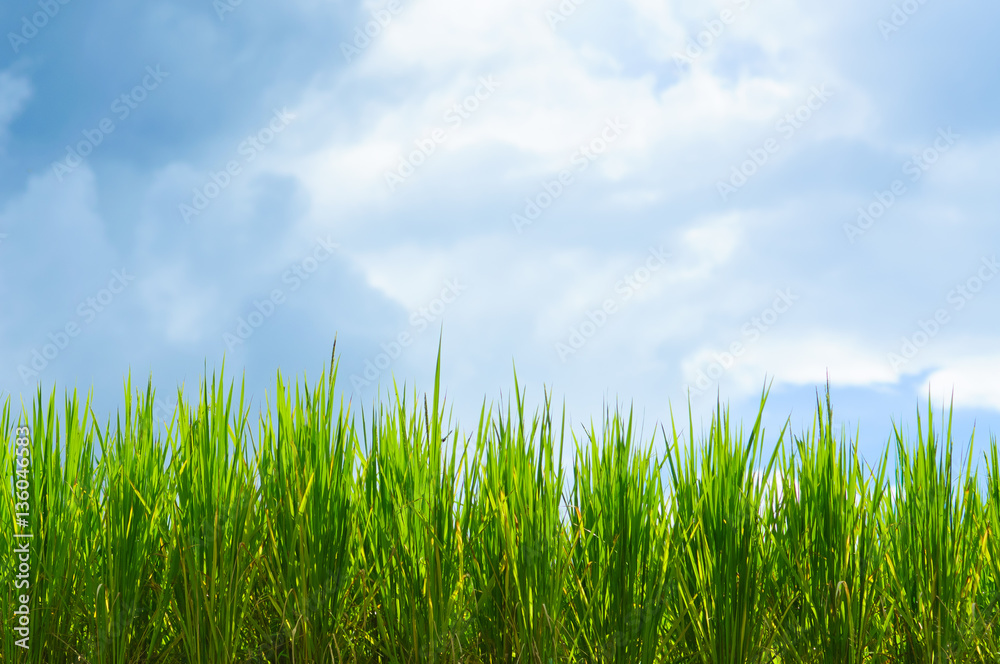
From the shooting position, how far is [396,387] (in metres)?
3.97

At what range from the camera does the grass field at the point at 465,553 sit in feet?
11.4

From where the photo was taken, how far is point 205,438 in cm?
367

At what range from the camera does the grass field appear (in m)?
3.47

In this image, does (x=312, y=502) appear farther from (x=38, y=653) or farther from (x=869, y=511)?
(x=869, y=511)

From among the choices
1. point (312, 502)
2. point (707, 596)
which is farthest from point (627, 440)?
point (312, 502)

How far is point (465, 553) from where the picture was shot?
366 cm

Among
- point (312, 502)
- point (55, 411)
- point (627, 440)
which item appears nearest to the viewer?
point (312, 502)

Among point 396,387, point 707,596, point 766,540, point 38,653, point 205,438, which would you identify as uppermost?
point 396,387

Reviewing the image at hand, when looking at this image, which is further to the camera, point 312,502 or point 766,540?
point 766,540

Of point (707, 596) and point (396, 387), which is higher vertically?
point (396, 387)

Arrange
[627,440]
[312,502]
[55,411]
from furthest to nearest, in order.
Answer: [55,411]
[627,440]
[312,502]

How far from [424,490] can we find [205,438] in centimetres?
111

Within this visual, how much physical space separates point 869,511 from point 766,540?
57 centimetres

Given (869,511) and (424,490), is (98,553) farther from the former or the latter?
(869,511)
